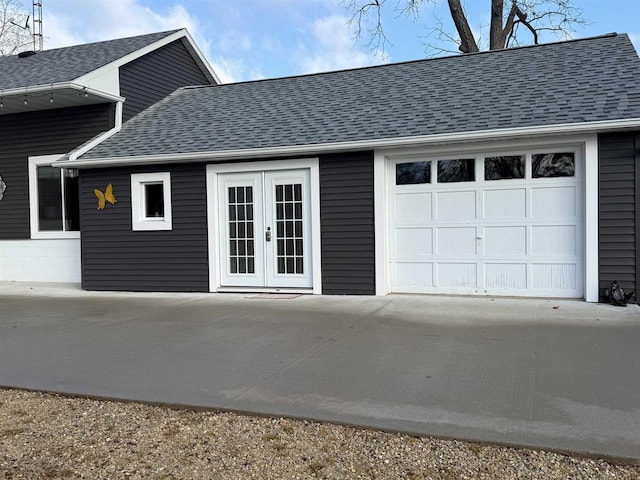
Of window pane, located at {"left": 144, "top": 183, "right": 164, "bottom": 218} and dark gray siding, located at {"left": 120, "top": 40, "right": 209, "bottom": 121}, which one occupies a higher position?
dark gray siding, located at {"left": 120, "top": 40, "right": 209, "bottom": 121}

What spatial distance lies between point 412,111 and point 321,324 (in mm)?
4341

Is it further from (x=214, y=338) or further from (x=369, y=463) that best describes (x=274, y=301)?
(x=369, y=463)

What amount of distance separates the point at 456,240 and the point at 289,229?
2752 millimetres

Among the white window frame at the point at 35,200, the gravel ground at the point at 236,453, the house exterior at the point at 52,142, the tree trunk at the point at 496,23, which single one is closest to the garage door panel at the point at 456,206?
the gravel ground at the point at 236,453

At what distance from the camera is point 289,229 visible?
9398mm

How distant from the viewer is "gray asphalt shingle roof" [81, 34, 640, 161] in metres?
8.31

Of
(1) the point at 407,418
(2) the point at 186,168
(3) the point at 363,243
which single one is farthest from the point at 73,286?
(1) the point at 407,418

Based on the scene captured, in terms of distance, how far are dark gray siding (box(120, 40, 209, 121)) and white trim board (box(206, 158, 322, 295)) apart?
3.71 metres

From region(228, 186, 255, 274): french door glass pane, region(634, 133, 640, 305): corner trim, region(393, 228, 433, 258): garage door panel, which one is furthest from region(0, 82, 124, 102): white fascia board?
region(634, 133, 640, 305): corner trim

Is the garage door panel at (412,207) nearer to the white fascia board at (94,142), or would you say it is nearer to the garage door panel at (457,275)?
the garage door panel at (457,275)

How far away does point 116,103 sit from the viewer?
38.4 ft

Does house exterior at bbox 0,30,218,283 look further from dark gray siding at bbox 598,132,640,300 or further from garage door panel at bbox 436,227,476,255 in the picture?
dark gray siding at bbox 598,132,640,300

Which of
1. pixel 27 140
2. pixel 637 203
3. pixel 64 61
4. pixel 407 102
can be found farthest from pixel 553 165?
pixel 64 61

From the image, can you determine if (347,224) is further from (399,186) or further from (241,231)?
(241,231)
